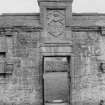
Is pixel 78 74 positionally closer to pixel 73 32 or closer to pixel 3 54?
pixel 73 32

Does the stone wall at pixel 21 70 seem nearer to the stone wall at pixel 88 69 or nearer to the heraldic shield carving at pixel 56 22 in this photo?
the heraldic shield carving at pixel 56 22

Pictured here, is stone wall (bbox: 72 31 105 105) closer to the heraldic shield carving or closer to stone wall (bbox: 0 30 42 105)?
the heraldic shield carving

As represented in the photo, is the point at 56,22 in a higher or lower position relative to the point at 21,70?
higher

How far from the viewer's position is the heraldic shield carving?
46.5 feet

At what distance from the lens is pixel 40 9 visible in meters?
14.2

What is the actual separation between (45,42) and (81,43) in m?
1.64

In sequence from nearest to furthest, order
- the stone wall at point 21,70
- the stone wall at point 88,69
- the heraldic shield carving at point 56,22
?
the stone wall at point 21,70 → the stone wall at point 88,69 → the heraldic shield carving at point 56,22

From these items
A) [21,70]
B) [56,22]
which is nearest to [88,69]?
[56,22]

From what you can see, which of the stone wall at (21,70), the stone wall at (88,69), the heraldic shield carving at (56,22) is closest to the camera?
the stone wall at (21,70)

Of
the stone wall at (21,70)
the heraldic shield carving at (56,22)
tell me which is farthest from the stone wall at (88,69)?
the stone wall at (21,70)

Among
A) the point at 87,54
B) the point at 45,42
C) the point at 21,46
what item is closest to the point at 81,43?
the point at 87,54

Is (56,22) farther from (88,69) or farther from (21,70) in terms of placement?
(21,70)

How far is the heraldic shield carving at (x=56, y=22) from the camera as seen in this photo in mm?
14188

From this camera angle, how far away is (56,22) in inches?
560
